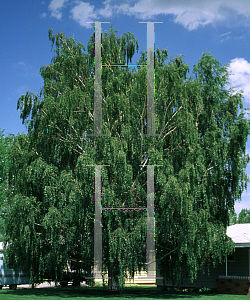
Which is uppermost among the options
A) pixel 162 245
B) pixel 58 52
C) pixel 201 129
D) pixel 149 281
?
pixel 58 52

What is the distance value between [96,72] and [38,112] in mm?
3469

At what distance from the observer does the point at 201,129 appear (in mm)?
19766

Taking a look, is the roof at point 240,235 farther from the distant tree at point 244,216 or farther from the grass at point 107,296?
the distant tree at point 244,216

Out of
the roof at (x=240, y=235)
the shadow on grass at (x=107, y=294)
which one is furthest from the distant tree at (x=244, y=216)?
the shadow on grass at (x=107, y=294)

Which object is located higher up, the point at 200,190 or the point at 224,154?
the point at 224,154

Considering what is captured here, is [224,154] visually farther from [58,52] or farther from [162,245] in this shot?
[58,52]

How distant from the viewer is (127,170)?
16.7 meters

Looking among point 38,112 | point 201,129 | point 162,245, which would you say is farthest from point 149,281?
point 38,112

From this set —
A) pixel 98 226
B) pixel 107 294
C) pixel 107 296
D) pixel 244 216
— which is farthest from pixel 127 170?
pixel 244 216

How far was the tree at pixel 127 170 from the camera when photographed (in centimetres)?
1655

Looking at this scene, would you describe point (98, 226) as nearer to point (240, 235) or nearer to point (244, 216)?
point (240, 235)

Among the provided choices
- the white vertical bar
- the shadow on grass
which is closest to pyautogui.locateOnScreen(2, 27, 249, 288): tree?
the white vertical bar

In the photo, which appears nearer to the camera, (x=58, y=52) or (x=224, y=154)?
(x=224, y=154)

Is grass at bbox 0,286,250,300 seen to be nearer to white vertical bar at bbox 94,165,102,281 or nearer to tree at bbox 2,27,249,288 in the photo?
tree at bbox 2,27,249,288
